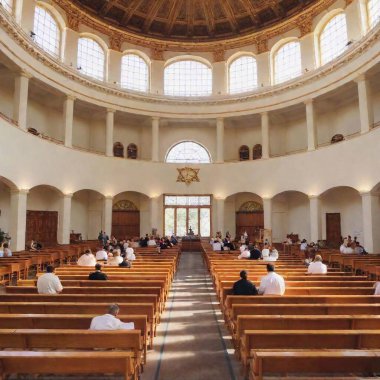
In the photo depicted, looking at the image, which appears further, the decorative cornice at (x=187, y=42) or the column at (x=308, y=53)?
the column at (x=308, y=53)

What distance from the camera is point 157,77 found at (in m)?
26.6

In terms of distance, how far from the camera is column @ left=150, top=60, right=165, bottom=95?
86.5 feet

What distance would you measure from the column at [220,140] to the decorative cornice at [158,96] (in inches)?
56.6

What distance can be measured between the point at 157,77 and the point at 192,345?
23.8m

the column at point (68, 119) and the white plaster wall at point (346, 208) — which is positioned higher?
the column at point (68, 119)

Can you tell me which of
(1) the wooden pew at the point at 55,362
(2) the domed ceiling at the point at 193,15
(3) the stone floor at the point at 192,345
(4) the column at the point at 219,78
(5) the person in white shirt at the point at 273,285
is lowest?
(3) the stone floor at the point at 192,345

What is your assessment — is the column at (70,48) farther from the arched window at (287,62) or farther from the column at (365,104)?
the column at (365,104)

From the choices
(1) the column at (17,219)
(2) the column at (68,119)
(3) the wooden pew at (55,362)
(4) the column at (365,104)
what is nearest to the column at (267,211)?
(4) the column at (365,104)

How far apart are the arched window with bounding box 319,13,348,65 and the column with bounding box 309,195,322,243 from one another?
892 cm

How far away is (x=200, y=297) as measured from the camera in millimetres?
9461

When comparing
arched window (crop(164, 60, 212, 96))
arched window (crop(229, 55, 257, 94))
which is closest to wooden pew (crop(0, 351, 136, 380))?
arched window (crop(229, 55, 257, 94))

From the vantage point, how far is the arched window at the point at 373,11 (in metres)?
18.6

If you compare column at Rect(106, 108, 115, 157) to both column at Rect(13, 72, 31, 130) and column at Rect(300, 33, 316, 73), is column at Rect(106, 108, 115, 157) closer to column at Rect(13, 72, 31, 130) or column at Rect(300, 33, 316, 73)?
column at Rect(13, 72, 31, 130)

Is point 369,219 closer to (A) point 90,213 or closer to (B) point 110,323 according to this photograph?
(B) point 110,323
